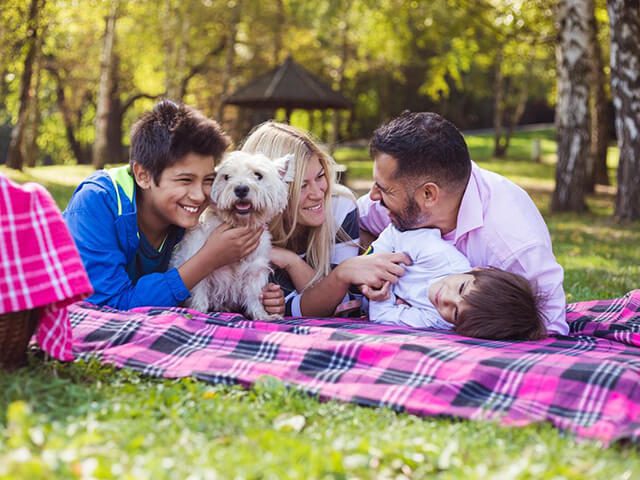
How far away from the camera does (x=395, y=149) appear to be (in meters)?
4.56

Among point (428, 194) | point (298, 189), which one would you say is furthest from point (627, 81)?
point (298, 189)

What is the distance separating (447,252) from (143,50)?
2224 cm

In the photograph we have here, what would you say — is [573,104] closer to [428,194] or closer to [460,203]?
[460,203]

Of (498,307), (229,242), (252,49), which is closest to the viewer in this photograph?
(498,307)

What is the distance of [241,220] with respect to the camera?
455 cm

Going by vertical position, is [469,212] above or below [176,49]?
below

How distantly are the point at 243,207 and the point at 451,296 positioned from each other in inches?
49.7

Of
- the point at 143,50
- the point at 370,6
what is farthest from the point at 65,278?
the point at 143,50

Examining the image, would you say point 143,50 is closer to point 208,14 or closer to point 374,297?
point 208,14

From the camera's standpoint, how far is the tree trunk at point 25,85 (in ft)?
52.1

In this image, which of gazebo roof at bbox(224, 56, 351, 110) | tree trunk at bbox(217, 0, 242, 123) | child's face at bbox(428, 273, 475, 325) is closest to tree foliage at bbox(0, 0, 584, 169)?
tree trunk at bbox(217, 0, 242, 123)

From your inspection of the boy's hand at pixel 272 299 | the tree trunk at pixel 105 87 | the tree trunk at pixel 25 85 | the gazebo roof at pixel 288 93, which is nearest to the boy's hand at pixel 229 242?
the boy's hand at pixel 272 299

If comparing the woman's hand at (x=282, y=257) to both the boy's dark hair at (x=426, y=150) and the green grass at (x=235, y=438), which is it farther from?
the green grass at (x=235, y=438)

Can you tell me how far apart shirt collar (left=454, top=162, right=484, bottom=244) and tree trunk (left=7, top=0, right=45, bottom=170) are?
44.6 feet
